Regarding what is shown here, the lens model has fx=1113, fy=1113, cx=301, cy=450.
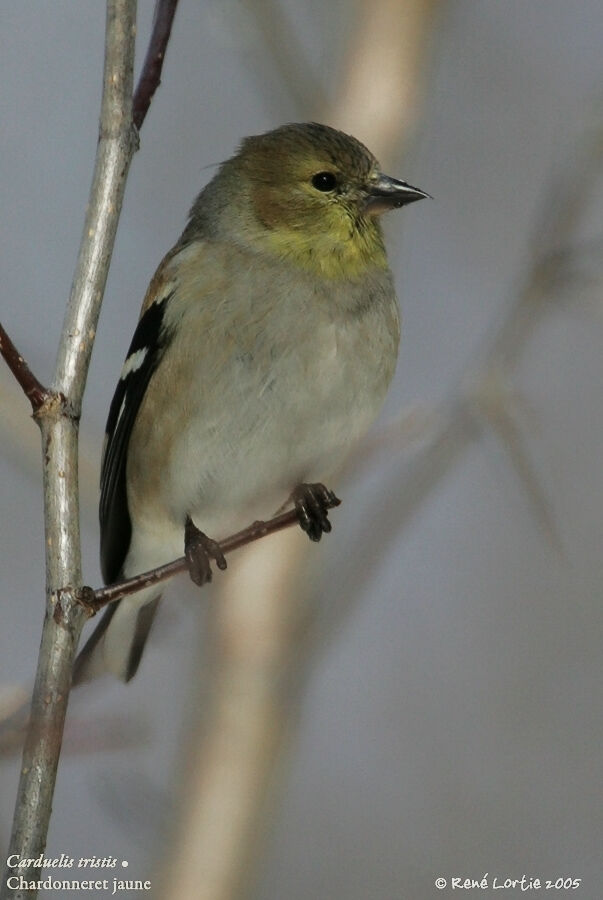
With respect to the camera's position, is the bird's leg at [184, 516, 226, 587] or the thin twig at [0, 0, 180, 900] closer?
the thin twig at [0, 0, 180, 900]

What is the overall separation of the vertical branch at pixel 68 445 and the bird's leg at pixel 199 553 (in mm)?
783

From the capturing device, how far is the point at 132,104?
2271mm

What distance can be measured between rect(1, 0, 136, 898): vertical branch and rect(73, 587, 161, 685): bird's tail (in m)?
1.20

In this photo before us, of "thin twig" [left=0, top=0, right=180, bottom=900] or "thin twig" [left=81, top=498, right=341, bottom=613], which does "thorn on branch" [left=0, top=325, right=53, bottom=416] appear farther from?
"thin twig" [left=81, top=498, right=341, bottom=613]

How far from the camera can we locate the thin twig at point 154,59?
2324 millimetres

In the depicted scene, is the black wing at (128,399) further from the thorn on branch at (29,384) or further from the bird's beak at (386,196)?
the thorn on branch at (29,384)

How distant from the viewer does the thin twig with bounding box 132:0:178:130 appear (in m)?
2.32

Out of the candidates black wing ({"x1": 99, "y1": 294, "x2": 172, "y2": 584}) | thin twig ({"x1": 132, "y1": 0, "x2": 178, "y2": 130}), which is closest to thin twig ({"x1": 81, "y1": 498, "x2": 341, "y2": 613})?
thin twig ({"x1": 132, "y1": 0, "x2": 178, "y2": 130})

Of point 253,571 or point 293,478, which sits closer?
point 293,478

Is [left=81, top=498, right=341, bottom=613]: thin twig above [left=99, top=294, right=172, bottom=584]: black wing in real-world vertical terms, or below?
below

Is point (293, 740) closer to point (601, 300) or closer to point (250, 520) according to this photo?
point (250, 520)

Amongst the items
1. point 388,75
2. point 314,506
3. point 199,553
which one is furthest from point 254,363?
point 388,75

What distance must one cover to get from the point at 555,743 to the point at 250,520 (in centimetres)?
314

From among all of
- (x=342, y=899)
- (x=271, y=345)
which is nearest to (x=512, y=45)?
(x=271, y=345)
